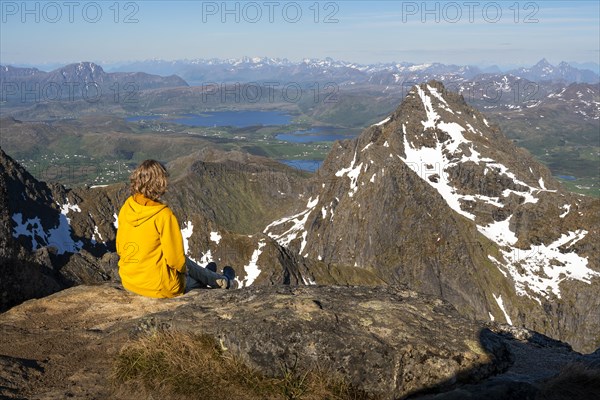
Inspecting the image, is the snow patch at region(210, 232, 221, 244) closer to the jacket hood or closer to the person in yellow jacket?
the person in yellow jacket

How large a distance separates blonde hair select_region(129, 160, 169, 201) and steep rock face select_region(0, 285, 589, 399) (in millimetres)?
3647

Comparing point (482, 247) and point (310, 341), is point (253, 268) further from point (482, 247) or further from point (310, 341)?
point (310, 341)

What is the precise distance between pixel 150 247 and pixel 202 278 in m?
4.49

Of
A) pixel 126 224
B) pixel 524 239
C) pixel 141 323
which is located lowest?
pixel 524 239

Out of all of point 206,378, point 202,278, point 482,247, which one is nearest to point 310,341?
point 206,378

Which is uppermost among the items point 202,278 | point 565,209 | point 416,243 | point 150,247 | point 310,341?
point 150,247

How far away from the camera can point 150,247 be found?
45.9 ft

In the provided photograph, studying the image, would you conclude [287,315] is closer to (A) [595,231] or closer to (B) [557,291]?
(B) [557,291]

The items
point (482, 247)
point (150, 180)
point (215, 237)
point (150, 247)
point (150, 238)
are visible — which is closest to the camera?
point (150, 180)

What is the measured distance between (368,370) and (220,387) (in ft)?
10.9

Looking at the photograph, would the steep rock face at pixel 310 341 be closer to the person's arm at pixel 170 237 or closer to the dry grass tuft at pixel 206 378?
the dry grass tuft at pixel 206 378

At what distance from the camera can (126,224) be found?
45.9 feet

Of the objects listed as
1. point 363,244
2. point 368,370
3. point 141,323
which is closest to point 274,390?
point 368,370

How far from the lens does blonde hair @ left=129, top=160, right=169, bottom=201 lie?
13414mm
